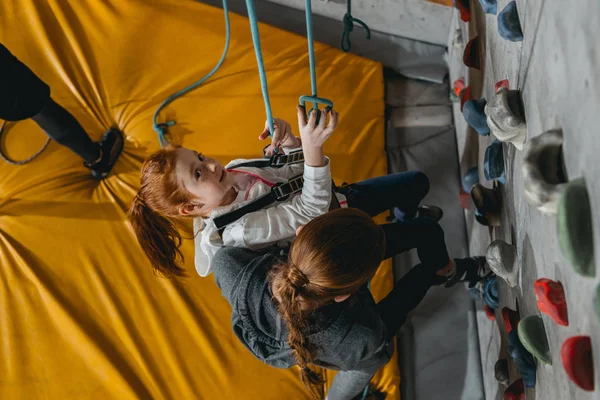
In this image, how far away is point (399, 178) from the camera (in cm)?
138

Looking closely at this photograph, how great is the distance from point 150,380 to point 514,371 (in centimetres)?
94

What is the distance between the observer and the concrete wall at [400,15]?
1.69 meters

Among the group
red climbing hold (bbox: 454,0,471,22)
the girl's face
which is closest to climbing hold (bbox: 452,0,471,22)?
red climbing hold (bbox: 454,0,471,22)

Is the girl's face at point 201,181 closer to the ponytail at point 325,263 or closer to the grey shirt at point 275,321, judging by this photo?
Answer: the grey shirt at point 275,321

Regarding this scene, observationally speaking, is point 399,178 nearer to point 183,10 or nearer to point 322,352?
point 322,352

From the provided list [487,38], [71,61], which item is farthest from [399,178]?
[71,61]

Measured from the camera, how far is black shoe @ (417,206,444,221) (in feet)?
4.96

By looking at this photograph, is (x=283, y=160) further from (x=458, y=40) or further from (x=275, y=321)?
(x=458, y=40)

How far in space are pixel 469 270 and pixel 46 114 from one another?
50.1 inches

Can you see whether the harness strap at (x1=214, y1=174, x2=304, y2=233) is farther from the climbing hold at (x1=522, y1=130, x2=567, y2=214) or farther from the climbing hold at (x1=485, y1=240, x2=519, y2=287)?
the climbing hold at (x1=522, y1=130, x2=567, y2=214)

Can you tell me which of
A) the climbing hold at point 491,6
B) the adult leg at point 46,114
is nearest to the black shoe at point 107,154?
the adult leg at point 46,114

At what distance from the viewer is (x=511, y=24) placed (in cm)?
75

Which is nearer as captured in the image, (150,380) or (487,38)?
(487,38)

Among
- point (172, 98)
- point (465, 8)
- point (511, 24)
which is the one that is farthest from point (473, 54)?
point (172, 98)
